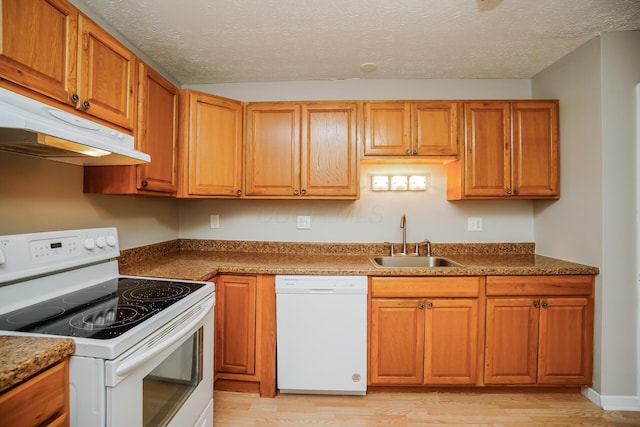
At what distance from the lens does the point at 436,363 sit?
1885mm

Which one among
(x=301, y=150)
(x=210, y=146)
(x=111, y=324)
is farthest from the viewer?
(x=301, y=150)

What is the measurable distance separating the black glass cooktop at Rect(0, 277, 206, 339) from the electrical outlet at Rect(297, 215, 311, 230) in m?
1.15

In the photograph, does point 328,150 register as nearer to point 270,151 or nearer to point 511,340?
point 270,151

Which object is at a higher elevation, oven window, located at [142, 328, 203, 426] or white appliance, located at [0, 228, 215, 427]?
white appliance, located at [0, 228, 215, 427]

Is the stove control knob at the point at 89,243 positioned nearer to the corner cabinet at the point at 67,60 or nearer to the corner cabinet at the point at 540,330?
the corner cabinet at the point at 67,60

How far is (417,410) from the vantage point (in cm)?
180

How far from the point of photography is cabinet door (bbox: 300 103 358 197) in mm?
2186

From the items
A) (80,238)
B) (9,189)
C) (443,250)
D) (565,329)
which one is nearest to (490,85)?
(443,250)

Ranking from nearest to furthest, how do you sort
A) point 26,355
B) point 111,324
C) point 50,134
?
point 26,355, point 50,134, point 111,324

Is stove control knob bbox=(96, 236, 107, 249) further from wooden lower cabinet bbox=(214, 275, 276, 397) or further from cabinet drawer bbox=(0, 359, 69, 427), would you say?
cabinet drawer bbox=(0, 359, 69, 427)

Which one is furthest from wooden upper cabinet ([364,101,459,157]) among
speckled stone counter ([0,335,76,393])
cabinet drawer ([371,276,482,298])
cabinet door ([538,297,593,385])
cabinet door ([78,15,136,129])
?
speckled stone counter ([0,335,76,393])

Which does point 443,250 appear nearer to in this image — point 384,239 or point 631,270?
point 384,239

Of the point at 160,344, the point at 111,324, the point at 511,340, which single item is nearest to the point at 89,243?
the point at 111,324

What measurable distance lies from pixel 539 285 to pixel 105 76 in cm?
281
